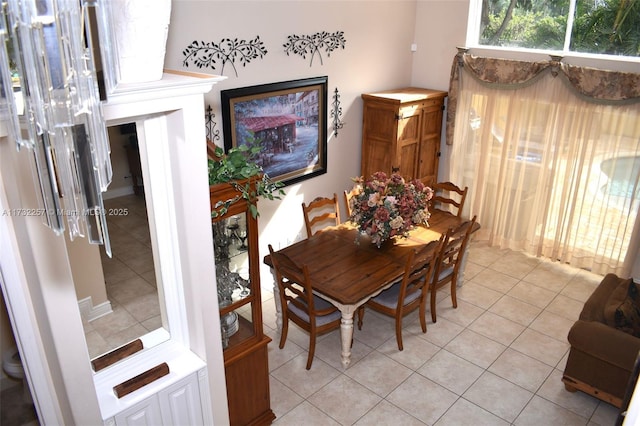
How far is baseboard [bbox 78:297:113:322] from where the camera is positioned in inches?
87.4

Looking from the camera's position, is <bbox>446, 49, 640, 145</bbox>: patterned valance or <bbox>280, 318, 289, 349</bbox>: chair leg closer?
<bbox>280, 318, 289, 349</bbox>: chair leg

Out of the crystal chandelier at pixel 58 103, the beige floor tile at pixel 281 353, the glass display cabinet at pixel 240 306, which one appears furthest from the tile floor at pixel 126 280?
the beige floor tile at pixel 281 353

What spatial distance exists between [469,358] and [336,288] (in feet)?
4.35

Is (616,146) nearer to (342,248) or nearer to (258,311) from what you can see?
(342,248)

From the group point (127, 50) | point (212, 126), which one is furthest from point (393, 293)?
point (127, 50)

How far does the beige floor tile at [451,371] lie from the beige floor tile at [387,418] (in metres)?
0.44

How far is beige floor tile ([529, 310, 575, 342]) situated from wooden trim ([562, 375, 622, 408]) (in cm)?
70

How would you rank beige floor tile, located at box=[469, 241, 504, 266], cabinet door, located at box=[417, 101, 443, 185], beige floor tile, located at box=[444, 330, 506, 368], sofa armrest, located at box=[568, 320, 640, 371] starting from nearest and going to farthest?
sofa armrest, located at box=[568, 320, 640, 371], beige floor tile, located at box=[444, 330, 506, 368], beige floor tile, located at box=[469, 241, 504, 266], cabinet door, located at box=[417, 101, 443, 185]

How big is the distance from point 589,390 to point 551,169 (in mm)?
2471

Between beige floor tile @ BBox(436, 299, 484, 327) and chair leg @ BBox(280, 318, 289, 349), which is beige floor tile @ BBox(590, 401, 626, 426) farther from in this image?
chair leg @ BBox(280, 318, 289, 349)

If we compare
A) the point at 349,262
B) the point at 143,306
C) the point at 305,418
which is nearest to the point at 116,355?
the point at 143,306

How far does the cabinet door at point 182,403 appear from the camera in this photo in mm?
2477

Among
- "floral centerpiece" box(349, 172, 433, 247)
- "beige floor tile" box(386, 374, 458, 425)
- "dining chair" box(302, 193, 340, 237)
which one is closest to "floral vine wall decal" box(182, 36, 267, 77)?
"dining chair" box(302, 193, 340, 237)

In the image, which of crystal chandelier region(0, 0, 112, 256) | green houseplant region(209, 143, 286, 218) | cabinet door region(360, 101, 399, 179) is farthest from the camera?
cabinet door region(360, 101, 399, 179)
